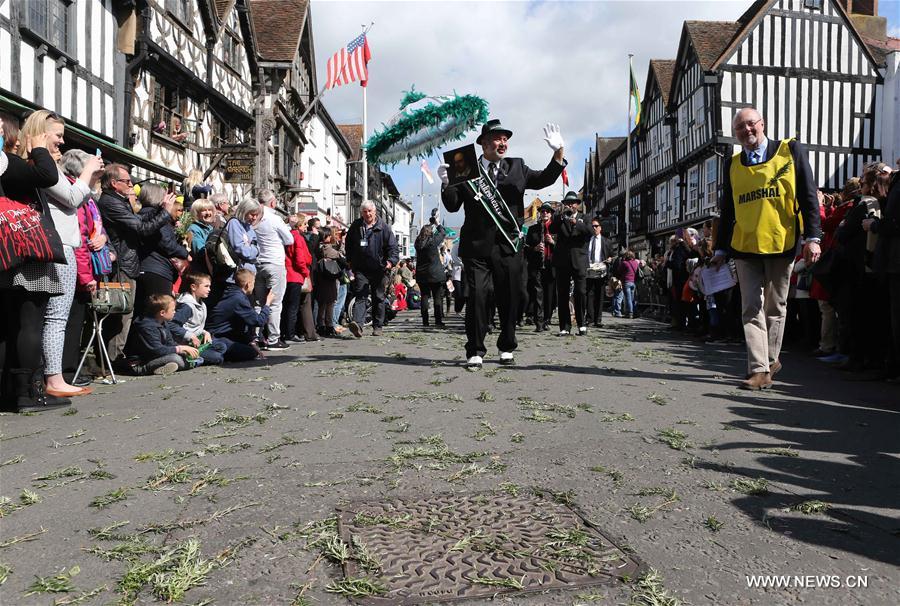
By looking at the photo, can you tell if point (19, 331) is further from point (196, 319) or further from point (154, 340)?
point (196, 319)

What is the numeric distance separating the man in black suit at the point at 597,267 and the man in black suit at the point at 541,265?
807 millimetres

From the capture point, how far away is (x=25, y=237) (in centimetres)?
466

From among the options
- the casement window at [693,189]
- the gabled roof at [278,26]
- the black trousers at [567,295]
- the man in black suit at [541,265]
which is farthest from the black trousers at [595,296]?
the casement window at [693,189]

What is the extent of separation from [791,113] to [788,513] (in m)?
32.7

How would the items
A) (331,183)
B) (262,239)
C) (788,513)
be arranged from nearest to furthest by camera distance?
(788,513) → (262,239) → (331,183)

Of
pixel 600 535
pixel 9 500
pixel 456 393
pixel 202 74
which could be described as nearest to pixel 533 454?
pixel 600 535

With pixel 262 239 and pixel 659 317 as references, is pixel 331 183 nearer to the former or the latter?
pixel 659 317

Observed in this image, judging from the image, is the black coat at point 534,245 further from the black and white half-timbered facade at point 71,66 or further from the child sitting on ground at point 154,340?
the black and white half-timbered facade at point 71,66

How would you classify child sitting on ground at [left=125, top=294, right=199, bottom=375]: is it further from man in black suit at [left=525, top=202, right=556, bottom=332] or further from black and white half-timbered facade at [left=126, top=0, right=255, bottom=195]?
black and white half-timbered facade at [left=126, top=0, right=255, bottom=195]

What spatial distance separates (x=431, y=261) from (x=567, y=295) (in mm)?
3191

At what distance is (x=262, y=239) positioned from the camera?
29.9ft

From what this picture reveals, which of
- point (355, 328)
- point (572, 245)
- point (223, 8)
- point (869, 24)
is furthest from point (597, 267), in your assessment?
point (869, 24)

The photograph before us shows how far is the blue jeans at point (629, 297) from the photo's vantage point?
21.6 m

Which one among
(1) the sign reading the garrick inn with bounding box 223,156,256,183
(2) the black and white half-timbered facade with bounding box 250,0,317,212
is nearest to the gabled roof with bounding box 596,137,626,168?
(2) the black and white half-timbered facade with bounding box 250,0,317,212
